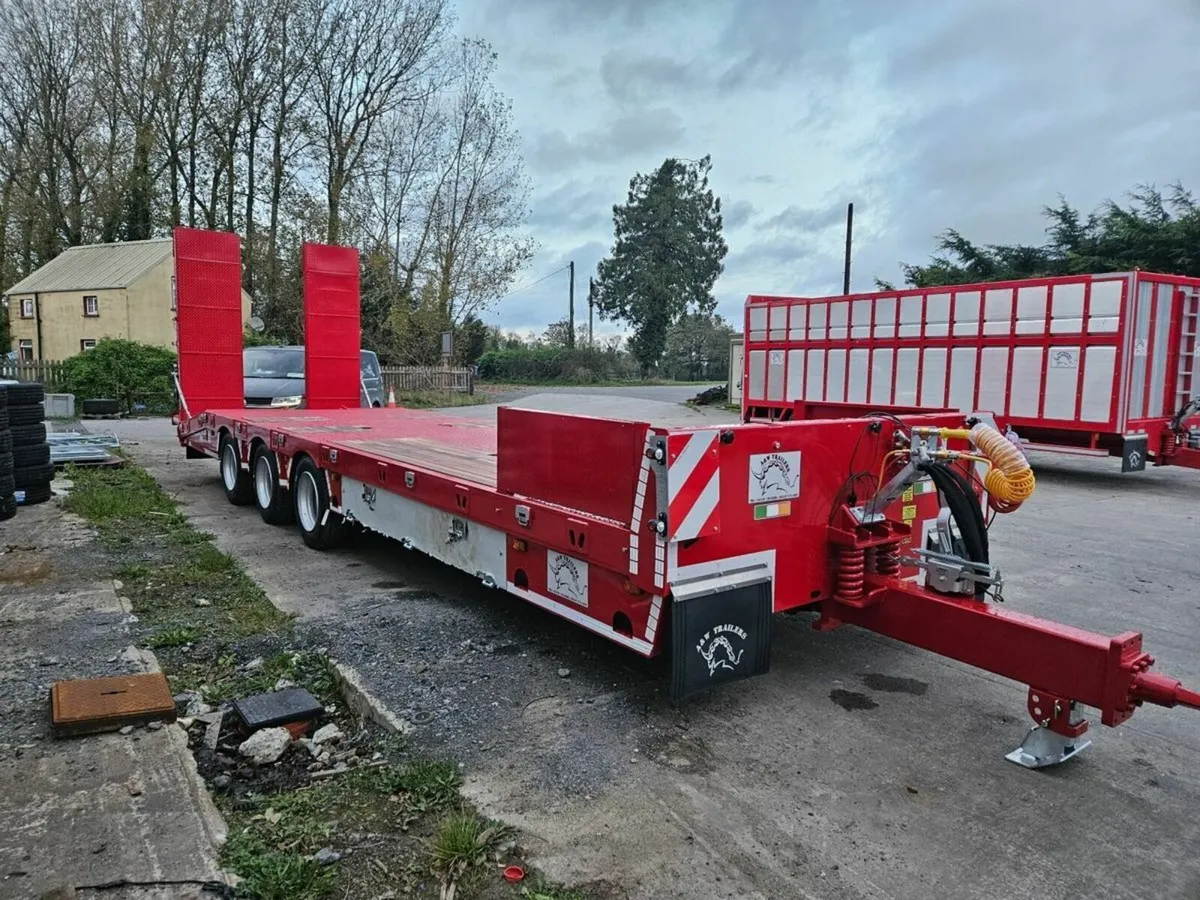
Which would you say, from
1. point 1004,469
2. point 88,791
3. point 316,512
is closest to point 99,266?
point 316,512

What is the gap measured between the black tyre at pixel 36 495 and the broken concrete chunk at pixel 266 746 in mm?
6461

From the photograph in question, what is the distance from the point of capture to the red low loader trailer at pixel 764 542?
3.28m

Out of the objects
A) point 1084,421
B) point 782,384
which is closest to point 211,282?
point 782,384

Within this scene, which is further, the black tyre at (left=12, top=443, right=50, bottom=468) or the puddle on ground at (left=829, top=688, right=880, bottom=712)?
the black tyre at (left=12, top=443, right=50, bottom=468)

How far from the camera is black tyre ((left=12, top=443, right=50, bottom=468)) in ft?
26.8

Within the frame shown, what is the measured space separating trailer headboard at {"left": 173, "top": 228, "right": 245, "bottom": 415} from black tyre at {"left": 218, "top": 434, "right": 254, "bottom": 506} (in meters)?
1.60

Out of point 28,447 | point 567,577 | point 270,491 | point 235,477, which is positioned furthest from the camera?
point 235,477

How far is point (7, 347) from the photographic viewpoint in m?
39.2

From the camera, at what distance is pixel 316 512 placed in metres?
6.91

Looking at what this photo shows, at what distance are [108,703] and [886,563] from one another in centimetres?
357

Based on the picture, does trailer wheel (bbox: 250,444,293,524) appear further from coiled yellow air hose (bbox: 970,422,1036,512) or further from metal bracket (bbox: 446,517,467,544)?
coiled yellow air hose (bbox: 970,422,1036,512)

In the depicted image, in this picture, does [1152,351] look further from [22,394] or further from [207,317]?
[22,394]

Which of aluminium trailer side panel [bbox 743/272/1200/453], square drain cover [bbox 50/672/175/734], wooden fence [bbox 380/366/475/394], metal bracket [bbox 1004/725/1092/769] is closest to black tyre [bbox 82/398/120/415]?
wooden fence [bbox 380/366/475/394]

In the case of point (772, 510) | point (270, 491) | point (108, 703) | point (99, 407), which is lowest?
point (108, 703)
